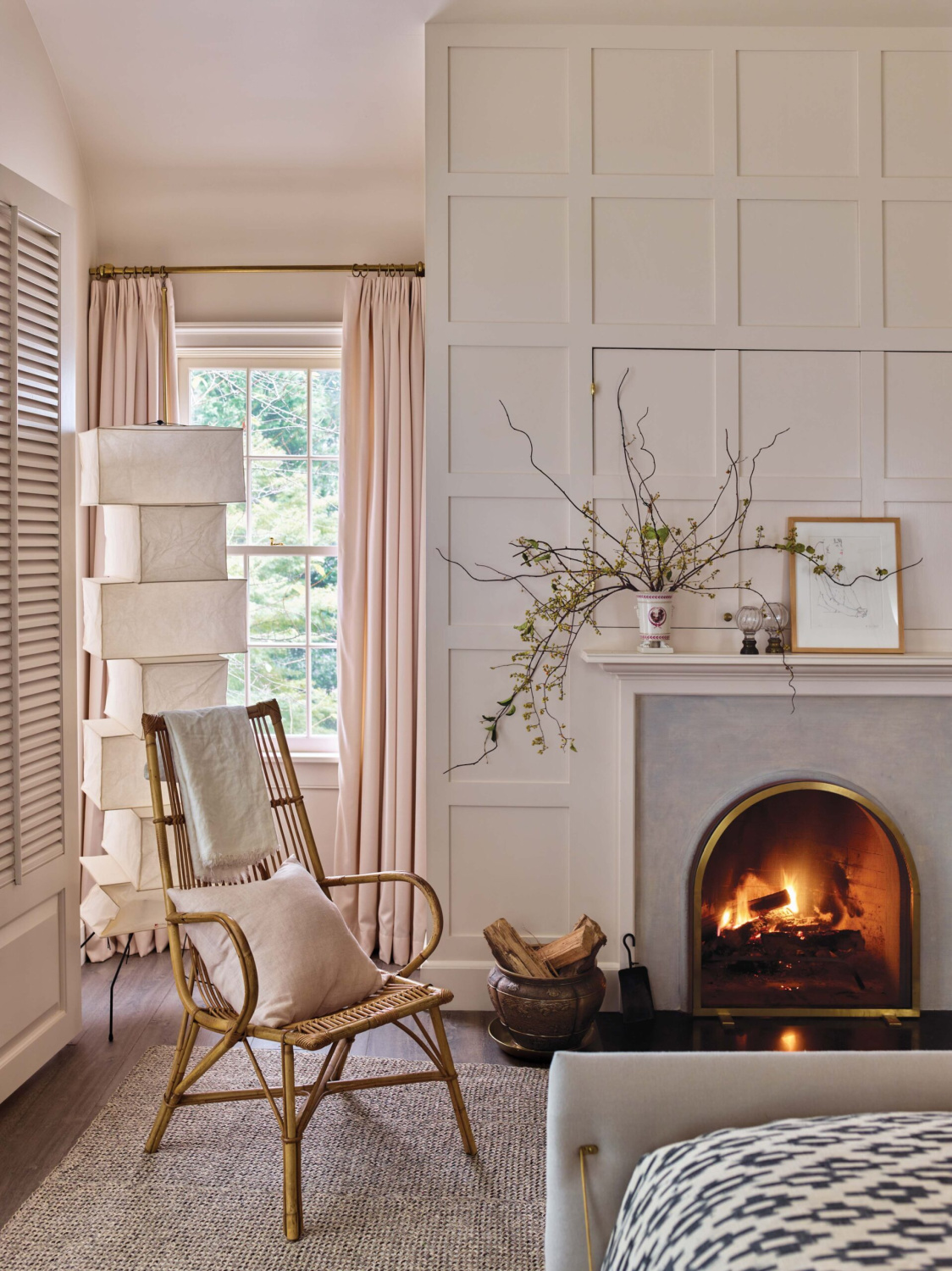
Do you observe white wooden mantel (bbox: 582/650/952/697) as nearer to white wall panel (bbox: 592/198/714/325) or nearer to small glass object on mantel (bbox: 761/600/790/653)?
small glass object on mantel (bbox: 761/600/790/653)

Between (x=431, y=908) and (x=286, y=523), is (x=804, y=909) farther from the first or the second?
→ (x=286, y=523)

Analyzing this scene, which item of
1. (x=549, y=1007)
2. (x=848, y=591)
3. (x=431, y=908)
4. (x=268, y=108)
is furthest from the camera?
(x=268, y=108)

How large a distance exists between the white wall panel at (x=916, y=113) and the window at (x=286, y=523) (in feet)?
6.88

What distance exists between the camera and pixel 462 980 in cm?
310

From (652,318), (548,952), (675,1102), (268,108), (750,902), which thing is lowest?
(548,952)

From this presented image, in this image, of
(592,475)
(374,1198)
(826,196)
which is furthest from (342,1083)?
(826,196)

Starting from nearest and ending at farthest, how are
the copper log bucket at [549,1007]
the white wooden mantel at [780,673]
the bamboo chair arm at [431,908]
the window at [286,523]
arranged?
the bamboo chair arm at [431,908] → the copper log bucket at [549,1007] → the white wooden mantel at [780,673] → the window at [286,523]

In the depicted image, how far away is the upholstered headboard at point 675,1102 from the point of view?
121 centimetres

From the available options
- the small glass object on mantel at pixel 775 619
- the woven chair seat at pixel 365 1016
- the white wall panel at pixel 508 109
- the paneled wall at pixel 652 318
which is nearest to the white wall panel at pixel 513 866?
the paneled wall at pixel 652 318

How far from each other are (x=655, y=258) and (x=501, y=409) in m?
0.68

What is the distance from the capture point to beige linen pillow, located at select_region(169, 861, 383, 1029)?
2.18 metres

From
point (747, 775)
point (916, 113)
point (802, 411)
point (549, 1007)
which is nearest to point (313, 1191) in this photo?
point (549, 1007)

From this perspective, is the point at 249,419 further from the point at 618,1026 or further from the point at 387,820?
the point at 618,1026

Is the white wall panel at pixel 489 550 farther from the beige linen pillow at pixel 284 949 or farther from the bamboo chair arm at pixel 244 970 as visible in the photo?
the bamboo chair arm at pixel 244 970
